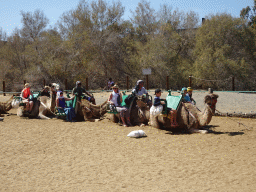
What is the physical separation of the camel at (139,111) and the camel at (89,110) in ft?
5.71

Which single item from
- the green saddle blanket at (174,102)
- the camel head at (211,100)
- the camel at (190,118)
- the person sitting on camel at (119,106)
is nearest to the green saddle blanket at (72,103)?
the person sitting on camel at (119,106)

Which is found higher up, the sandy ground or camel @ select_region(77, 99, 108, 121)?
camel @ select_region(77, 99, 108, 121)

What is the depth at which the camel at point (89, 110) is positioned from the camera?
11398 millimetres

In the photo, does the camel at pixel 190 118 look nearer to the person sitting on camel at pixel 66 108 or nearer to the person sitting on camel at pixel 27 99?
the person sitting on camel at pixel 66 108

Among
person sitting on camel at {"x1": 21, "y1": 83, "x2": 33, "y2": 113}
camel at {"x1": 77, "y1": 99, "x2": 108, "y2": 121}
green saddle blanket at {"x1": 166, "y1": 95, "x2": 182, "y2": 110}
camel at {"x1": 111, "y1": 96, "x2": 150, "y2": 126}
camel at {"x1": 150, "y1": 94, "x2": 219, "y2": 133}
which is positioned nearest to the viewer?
camel at {"x1": 150, "y1": 94, "x2": 219, "y2": 133}

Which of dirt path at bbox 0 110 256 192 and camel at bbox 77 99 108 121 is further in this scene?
camel at bbox 77 99 108 121

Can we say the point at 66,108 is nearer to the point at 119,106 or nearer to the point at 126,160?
the point at 119,106

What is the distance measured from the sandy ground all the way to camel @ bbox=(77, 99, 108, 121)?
1.85 metres

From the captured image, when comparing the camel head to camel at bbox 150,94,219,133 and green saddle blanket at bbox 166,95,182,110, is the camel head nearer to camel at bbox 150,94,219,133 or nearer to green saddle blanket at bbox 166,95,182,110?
camel at bbox 150,94,219,133

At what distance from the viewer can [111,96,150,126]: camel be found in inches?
397

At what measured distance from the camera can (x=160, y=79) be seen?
92.1ft

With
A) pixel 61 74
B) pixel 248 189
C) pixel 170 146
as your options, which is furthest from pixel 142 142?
pixel 61 74

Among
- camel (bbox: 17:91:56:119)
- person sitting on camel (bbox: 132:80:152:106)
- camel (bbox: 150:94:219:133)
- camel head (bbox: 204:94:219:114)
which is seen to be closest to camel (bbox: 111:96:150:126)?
person sitting on camel (bbox: 132:80:152:106)

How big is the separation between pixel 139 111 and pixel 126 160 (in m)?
4.09
